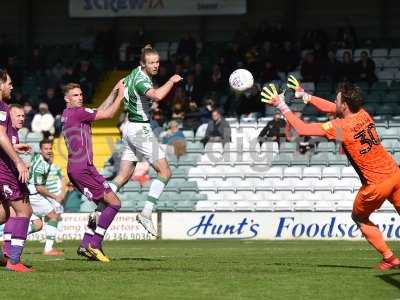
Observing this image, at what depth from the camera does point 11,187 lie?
41.5 ft

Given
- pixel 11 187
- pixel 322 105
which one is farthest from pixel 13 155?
pixel 322 105

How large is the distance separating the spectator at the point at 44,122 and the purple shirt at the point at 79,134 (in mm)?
16337

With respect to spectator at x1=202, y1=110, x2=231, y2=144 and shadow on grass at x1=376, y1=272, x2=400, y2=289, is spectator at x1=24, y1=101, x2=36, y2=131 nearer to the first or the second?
spectator at x1=202, y1=110, x2=231, y2=144

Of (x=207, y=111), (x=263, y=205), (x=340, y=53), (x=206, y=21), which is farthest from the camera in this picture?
(x=206, y=21)

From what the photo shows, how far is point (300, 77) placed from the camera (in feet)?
101

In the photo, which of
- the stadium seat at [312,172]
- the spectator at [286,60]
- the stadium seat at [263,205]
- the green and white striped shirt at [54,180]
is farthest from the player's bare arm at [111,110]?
the spectator at [286,60]

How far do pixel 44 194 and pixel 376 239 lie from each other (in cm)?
738

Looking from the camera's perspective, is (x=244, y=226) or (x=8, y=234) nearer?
(x=8, y=234)

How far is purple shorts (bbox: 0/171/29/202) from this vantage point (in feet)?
41.4

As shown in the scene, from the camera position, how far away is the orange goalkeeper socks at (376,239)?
1292cm

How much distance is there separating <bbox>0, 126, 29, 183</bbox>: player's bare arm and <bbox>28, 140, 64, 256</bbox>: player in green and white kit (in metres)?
6.10

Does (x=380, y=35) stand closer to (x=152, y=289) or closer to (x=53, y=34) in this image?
(x=53, y=34)

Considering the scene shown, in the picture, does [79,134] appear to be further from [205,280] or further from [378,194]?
[378,194]

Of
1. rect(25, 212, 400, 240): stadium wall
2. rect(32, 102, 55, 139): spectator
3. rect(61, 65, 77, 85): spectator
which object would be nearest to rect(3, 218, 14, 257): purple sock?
rect(25, 212, 400, 240): stadium wall
